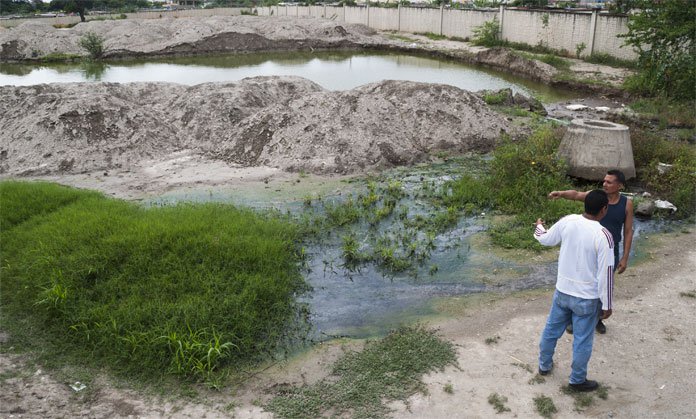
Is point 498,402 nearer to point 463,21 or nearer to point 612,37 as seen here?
point 612,37

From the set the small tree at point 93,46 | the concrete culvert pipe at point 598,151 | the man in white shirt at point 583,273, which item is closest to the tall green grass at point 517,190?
the concrete culvert pipe at point 598,151

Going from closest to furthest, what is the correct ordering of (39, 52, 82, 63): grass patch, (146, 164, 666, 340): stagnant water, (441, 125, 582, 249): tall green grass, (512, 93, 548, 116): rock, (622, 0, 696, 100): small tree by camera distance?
(146, 164, 666, 340): stagnant water
(441, 125, 582, 249): tall green grass
(622, 0, 696, 100): small tree
(512, 93, 548, 116): rock
(39, 52, 82, 63): grass patch

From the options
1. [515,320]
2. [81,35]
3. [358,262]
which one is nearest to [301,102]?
[358,262]

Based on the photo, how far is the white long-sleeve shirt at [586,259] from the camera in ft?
12.6

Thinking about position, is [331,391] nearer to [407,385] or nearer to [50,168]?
[407,385]

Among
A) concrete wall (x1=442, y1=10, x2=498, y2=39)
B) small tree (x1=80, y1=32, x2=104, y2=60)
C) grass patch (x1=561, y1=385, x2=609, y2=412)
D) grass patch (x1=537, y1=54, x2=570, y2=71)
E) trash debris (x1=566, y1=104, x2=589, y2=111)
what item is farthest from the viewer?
concrete wall (x1=442, y1=10, x2=498, y2=39)

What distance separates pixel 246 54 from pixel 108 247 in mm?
31150

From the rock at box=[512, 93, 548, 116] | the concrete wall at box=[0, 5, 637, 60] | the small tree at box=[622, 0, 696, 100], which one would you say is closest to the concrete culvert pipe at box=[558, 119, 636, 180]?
the small tree at box=[622, 0, 696, 100]

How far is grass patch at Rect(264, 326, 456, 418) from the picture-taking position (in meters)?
4.13

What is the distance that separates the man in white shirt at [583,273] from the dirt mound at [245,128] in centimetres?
659

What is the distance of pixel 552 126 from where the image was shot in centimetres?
1247

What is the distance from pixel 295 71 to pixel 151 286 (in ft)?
73.1

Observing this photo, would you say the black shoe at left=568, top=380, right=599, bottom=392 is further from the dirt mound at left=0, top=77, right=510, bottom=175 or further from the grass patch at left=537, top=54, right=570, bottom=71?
the grass patch at left=537, top=54, right=570, bottom=71

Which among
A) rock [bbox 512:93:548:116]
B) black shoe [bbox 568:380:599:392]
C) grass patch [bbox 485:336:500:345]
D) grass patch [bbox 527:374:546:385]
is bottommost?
grass patch [bbox 485:336:500:345]
